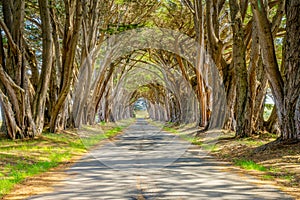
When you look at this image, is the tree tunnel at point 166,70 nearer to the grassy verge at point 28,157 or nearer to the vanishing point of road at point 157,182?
the grassy verge at point 28,157

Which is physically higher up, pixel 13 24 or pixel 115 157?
pixel 13 24

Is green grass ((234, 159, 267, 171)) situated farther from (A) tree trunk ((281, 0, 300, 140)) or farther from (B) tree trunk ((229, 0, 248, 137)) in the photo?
(B) tree trunk ((229, 0, 248, 137))

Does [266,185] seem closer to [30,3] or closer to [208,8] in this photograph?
[208,8]

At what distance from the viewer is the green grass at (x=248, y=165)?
8.61 meters

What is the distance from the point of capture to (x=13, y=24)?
13969 mm

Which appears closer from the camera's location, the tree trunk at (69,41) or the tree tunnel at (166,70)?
the tree trunk at (69,41)

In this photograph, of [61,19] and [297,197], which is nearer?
[297,197]

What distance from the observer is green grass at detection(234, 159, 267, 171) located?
8605 mm

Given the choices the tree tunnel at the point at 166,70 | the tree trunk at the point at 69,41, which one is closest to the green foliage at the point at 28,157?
the tree trunk at the point at 69,41

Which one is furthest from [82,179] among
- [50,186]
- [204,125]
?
[204,125]

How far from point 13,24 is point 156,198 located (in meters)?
10.6

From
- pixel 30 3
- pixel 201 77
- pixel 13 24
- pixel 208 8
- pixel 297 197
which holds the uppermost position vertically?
pixel 30 3

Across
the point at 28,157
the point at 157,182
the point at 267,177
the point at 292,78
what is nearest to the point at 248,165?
the point at 267,177

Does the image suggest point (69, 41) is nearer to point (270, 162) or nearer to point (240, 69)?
point (240, 69)
